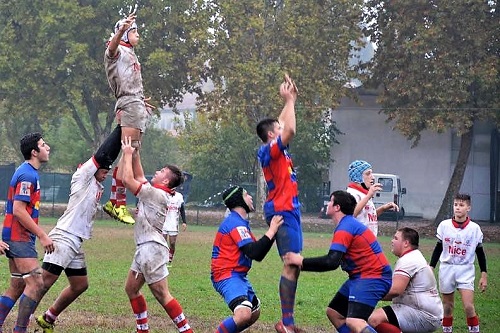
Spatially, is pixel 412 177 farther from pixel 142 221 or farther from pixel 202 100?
pixel 142 221

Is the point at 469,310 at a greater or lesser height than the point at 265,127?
lesser

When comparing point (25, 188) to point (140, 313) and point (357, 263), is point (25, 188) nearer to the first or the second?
point (140, 313)

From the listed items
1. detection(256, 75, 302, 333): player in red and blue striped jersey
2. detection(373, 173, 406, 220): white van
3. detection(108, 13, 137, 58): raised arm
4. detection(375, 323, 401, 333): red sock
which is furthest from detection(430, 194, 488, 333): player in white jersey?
detection(373, 173, 406, 220): white van

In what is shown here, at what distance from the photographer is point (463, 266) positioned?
13281mm

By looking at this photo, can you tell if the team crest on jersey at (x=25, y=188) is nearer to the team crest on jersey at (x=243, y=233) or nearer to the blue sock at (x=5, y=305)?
the blue sock at (x=5, y=305)


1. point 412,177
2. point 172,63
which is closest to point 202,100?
point 172,63

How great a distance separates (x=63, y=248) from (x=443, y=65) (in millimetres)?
31964

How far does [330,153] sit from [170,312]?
4204cm

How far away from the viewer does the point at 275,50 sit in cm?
4481

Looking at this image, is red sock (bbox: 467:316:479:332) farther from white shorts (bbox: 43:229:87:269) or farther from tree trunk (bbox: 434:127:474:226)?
tree trunk (bbox: 434:127:474:226)

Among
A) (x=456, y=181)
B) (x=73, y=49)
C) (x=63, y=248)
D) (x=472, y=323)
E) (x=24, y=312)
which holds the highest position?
(x=73, y=49)

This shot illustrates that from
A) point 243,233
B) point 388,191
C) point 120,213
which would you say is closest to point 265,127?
point 243,233

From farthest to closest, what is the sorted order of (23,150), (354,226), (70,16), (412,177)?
(412,177) < (70,16) < (23,150) < (354,226)

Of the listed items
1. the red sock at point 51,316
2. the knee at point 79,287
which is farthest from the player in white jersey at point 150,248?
the red sock at point 51,316
